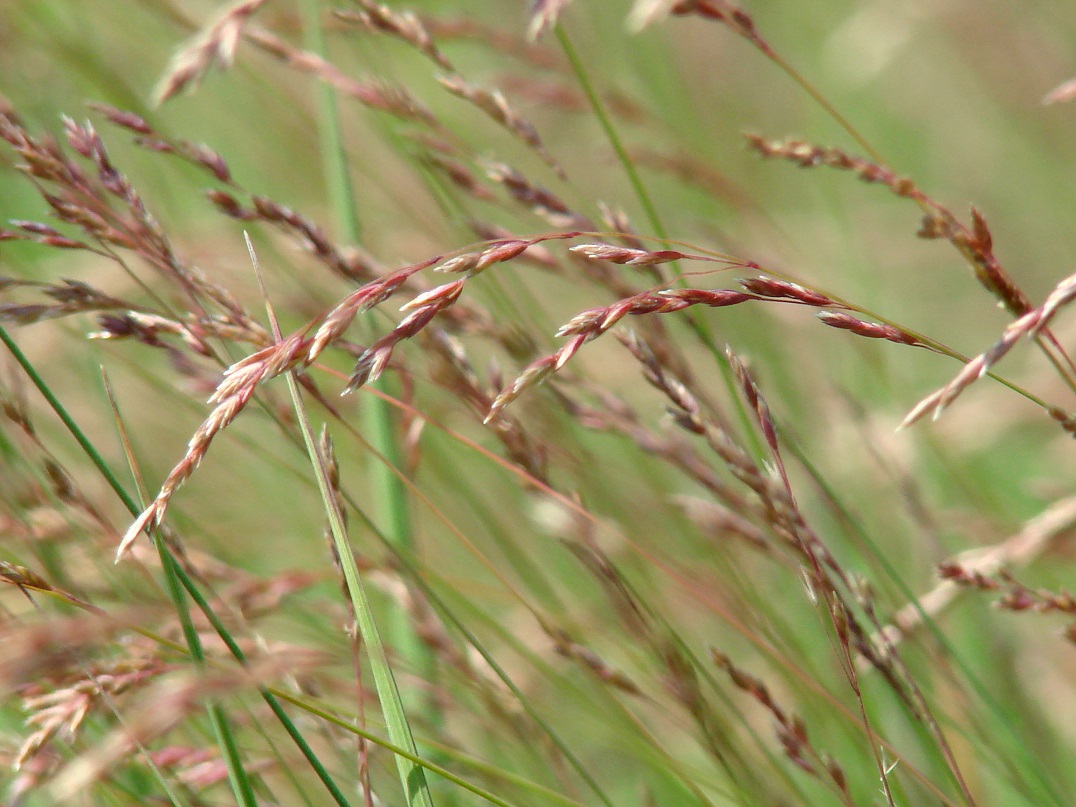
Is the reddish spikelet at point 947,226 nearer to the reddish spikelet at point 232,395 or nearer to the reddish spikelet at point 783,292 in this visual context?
the reddish spikelet at point 783,292

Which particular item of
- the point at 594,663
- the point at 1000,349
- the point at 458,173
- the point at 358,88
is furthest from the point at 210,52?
the point at 1000,349

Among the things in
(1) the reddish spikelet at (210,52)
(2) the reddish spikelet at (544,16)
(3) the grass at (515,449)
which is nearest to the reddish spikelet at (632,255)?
(3) the grass at (515,449)

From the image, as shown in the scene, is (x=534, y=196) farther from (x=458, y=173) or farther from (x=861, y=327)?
(x=861, y=327)

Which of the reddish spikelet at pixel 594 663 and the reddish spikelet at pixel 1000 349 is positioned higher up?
the reddish spikelet at pixel 1000 349

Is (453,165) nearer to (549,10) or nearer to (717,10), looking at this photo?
(549,10)

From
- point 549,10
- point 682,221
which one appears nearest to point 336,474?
point 549,10

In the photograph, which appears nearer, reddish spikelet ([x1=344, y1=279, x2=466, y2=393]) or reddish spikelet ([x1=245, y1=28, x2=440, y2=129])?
reddish spikelet ([x1=344, y1=279, x2=466, y2=393])

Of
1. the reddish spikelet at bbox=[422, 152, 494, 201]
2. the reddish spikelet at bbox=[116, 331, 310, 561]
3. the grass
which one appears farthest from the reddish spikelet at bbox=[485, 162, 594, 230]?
the reddish spikelet at bbox=[116, 331, 310, 561]

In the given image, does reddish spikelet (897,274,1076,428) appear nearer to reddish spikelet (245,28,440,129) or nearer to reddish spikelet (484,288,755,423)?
reddish spikelet (484,288,755,423)
